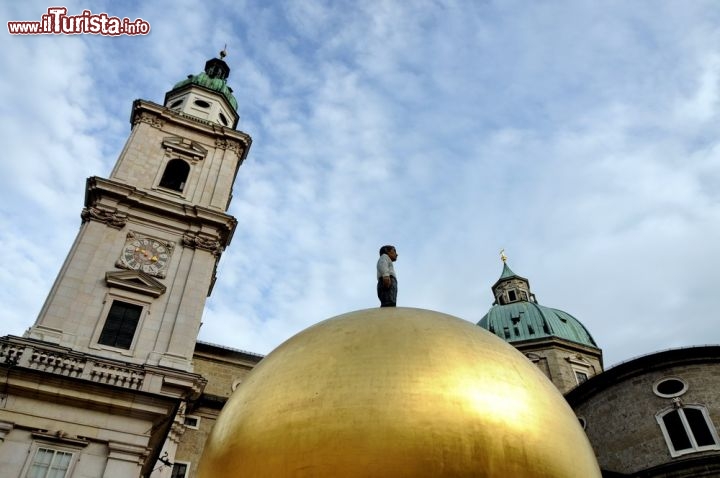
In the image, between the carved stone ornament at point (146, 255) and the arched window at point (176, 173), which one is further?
the arched window at point (176, 173)

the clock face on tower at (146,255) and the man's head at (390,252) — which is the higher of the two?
the clock face on tower at (146,255)

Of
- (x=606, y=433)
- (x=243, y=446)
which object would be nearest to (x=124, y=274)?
(x=243, y=446)

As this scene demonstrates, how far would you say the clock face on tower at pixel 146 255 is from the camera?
862 inches

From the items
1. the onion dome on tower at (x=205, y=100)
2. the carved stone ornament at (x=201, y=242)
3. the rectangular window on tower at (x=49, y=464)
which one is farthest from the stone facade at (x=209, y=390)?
the onion dome on tower at (x=205, y=100)

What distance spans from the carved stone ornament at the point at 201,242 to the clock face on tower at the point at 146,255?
835 millimetres

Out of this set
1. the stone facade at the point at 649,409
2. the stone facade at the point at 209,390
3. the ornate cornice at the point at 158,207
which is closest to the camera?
the stone facade at the point at 649,409

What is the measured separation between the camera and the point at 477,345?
13.4 feet

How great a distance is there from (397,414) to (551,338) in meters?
43.7

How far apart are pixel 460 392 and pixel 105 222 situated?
2232 cm

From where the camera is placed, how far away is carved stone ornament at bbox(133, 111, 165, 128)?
90.9ft

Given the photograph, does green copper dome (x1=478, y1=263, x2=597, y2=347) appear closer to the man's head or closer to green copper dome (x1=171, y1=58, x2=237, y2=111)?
green copper dome (x1=171, y1=58, x2=237, y2=111)

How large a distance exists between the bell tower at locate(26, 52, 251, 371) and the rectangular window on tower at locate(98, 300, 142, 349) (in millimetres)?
35

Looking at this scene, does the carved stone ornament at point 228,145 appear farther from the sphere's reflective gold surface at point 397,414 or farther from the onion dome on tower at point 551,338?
the sphere's reflective gold surface at point 397,414

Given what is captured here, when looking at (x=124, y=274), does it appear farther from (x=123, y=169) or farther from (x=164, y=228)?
(x=123, y=169)
